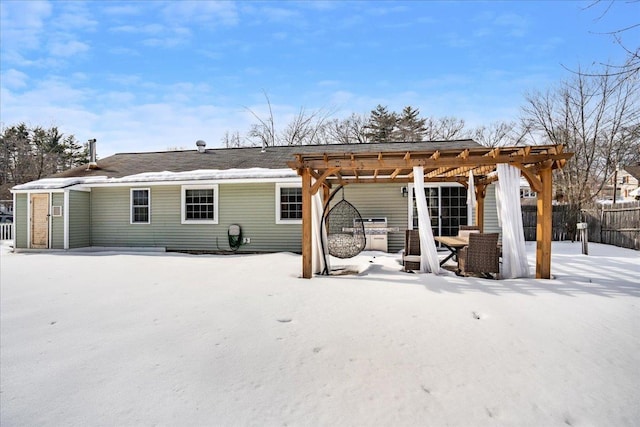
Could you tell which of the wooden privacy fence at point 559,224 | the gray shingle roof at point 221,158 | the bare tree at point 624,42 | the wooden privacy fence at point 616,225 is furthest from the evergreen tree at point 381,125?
the bare tree at point 624,42

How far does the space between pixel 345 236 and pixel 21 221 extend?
10.3 meters

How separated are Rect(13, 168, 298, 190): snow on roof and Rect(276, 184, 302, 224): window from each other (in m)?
0.52

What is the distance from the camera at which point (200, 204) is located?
386 inches

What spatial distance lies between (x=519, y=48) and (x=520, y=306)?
923 centimetres

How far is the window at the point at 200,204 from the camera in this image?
9712mm

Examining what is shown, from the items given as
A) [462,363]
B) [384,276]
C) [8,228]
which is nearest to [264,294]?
[384,276]

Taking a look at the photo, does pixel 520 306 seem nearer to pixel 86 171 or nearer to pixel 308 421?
pixel 308 421

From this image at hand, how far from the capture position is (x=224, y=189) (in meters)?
9.62

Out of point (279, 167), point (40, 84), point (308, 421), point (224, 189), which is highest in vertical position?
point (40, 84)

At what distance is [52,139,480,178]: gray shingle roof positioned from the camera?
35.1ft

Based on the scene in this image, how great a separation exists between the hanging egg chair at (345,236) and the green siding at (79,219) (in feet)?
25.6

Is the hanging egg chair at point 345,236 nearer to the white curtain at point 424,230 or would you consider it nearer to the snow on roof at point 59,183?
the white curtain at point 424,230

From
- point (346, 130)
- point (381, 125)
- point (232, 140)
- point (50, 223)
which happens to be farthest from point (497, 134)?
point (50, 223)

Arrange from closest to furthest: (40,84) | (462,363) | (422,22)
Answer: (462,363), (422,22), (40,84)
